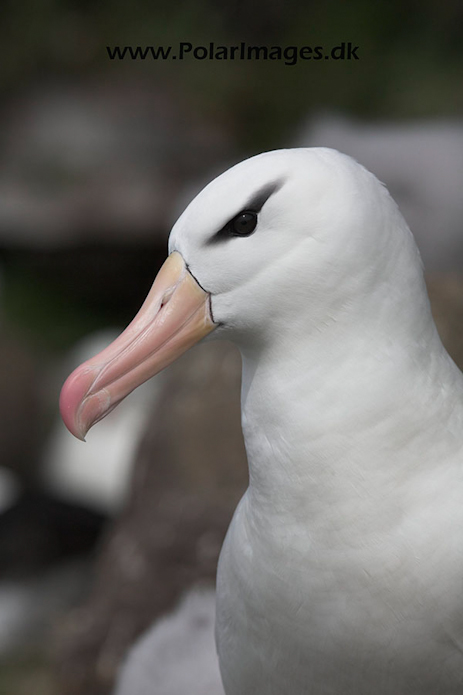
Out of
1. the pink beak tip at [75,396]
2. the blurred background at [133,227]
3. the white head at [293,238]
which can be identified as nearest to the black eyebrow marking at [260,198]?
the white head at [293,238]

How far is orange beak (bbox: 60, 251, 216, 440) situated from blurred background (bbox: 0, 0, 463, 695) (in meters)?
1.61

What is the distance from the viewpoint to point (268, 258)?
169 cm

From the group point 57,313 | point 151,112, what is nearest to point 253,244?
point 57,313

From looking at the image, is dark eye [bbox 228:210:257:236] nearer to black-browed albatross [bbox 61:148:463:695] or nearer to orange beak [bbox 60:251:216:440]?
black-browed albatross [bbox 61:148:463:695]

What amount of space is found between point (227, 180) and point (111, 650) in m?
2.08

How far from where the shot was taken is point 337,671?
1.91 meters

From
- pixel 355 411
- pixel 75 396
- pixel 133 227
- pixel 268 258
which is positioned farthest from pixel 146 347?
pixel 133 227

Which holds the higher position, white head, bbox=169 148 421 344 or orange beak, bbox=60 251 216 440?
white head, bbox=169 148 421 344

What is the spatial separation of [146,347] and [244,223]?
0.30 metres

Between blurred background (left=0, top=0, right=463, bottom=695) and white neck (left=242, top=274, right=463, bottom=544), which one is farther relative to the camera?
blurred background (left=0, top=0, right=463, bottom=695)

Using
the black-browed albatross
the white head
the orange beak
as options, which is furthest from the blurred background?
the white head

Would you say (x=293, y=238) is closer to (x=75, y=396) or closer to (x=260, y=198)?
(x=260, y=198)

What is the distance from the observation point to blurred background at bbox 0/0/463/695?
354 centimetres

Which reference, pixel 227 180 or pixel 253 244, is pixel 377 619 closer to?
pixel 253 244
